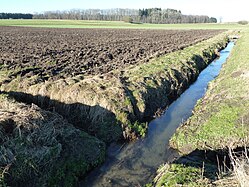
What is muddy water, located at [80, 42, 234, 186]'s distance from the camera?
1153cm

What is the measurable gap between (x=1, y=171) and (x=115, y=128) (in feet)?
21.9

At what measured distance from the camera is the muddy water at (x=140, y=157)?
37.8 ft

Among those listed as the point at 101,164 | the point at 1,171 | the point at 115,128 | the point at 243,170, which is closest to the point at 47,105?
the point at 115,128

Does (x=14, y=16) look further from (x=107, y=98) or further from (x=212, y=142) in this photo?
(x=212, y=142)

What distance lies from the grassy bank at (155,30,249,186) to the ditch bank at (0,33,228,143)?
2.79 metres

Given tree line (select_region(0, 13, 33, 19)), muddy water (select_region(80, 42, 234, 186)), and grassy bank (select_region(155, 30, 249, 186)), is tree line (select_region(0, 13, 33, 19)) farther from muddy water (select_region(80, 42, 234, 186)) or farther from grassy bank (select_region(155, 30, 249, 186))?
grassy bank (select_region(155, 30, 249, 186))

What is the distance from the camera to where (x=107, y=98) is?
1611cm

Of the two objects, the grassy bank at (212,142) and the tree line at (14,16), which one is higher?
the tree line at (14,16)

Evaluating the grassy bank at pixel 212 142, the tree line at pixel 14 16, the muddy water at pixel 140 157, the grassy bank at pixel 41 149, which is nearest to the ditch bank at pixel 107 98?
the muddy water at pixel 140 157

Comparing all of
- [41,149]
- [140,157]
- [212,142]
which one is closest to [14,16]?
[140,157]

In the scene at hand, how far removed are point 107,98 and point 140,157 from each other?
4.20 meters

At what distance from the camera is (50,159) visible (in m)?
10.7

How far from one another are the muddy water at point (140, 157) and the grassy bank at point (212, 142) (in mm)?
924

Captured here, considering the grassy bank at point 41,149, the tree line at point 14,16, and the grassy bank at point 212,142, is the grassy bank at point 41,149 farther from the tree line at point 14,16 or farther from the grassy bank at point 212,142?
the tree line at point 14,16
